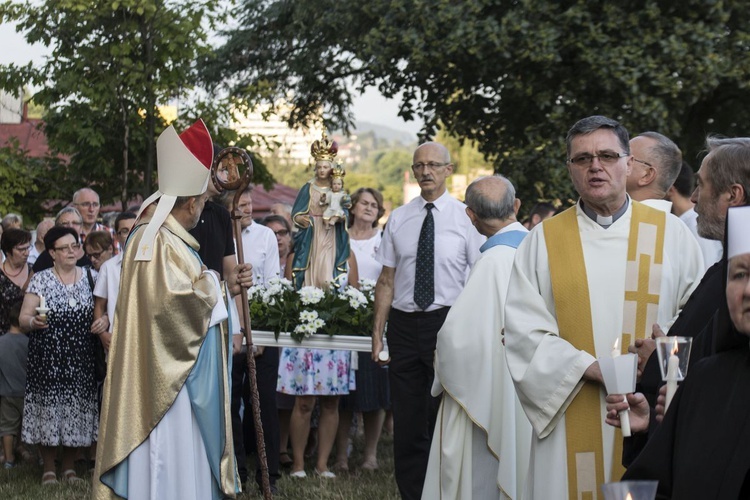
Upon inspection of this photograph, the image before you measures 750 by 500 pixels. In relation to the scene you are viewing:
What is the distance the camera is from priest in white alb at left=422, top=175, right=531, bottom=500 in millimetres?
6648

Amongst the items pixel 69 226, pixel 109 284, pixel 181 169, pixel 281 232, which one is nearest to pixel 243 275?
pixel 181 169

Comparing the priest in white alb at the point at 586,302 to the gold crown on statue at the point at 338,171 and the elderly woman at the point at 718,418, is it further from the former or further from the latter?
the gold crown on statue at the point at 338,171

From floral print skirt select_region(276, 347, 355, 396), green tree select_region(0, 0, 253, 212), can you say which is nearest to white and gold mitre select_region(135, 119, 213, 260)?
floral print skirt select_region(276, 347, 355, 396)

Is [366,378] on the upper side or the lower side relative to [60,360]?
lower

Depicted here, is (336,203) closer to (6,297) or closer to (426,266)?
(426,266)

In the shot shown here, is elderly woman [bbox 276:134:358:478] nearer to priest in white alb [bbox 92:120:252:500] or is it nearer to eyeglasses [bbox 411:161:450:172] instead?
eyeglasses [bbox 411:161:450:172]

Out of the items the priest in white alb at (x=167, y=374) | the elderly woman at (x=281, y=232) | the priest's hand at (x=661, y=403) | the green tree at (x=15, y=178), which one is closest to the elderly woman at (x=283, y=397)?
the elderly woman at (x=281, y=232)

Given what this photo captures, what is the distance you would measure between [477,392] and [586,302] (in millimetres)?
1587

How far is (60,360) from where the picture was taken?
9.84 meters

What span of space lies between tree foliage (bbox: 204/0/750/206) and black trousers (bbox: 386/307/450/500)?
702cm

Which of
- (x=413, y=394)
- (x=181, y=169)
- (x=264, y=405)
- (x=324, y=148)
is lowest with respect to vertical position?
(x=264, y=405)

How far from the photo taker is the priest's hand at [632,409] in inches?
158

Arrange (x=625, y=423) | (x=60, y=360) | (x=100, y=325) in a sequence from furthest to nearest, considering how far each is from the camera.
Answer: (x=60, y=360) < (x=100, y=325) < (x=625, y=423)

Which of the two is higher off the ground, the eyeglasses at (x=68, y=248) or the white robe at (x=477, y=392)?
the eyeglasses at (x=68, y=248)
